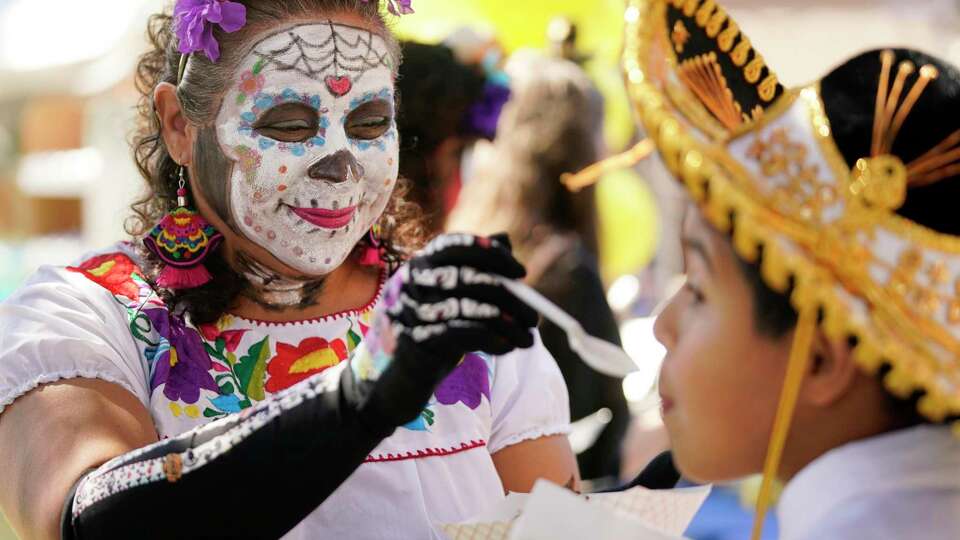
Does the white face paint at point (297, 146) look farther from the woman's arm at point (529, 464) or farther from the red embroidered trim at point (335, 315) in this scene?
the woman's arm at point (529, 464)

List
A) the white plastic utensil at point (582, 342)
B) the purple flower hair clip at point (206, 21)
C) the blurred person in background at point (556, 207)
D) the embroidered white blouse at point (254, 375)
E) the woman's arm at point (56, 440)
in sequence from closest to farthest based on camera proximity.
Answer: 1. the white plastic utensil at point (582, 342)
2. the woman's arm at point (56, 440)
3. the embroidered white blouse at point (254, 375)
4. the purple flower hair clip at point (206, 21)
5. the blurred person in background at point (556, 207)

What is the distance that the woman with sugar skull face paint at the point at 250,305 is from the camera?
1802 mm

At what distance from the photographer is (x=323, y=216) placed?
6.58 feet

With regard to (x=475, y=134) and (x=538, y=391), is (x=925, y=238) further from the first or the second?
(x=475, y=134)

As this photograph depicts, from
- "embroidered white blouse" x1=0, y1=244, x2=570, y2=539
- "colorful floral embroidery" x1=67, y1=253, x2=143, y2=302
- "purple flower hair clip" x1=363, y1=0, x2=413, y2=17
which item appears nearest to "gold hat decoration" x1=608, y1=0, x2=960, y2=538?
"embroidered white blouse" x1=0, y1=244, x2=570, y2=539

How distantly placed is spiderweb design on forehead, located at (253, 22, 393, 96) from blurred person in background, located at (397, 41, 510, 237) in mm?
1268

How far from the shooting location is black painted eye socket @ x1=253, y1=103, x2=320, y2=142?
2.00m

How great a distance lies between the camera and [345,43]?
2041 millimetres

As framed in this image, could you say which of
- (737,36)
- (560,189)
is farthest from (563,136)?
(737,36)

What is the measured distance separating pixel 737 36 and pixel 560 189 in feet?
7.15

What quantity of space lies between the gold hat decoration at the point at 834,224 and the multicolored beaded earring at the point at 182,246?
0.87m

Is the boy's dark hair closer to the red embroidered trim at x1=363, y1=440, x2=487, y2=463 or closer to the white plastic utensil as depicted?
the white plastic utensil

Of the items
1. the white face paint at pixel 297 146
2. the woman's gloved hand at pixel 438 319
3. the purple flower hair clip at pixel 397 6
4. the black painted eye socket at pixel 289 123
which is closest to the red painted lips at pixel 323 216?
the white face paint at pixel 297 146

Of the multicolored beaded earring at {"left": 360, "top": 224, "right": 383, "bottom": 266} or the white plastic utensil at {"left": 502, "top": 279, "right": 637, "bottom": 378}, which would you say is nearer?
the white plastic utensil at {"left": 502, "top": 279, "right": 637, "bottom": 378}
